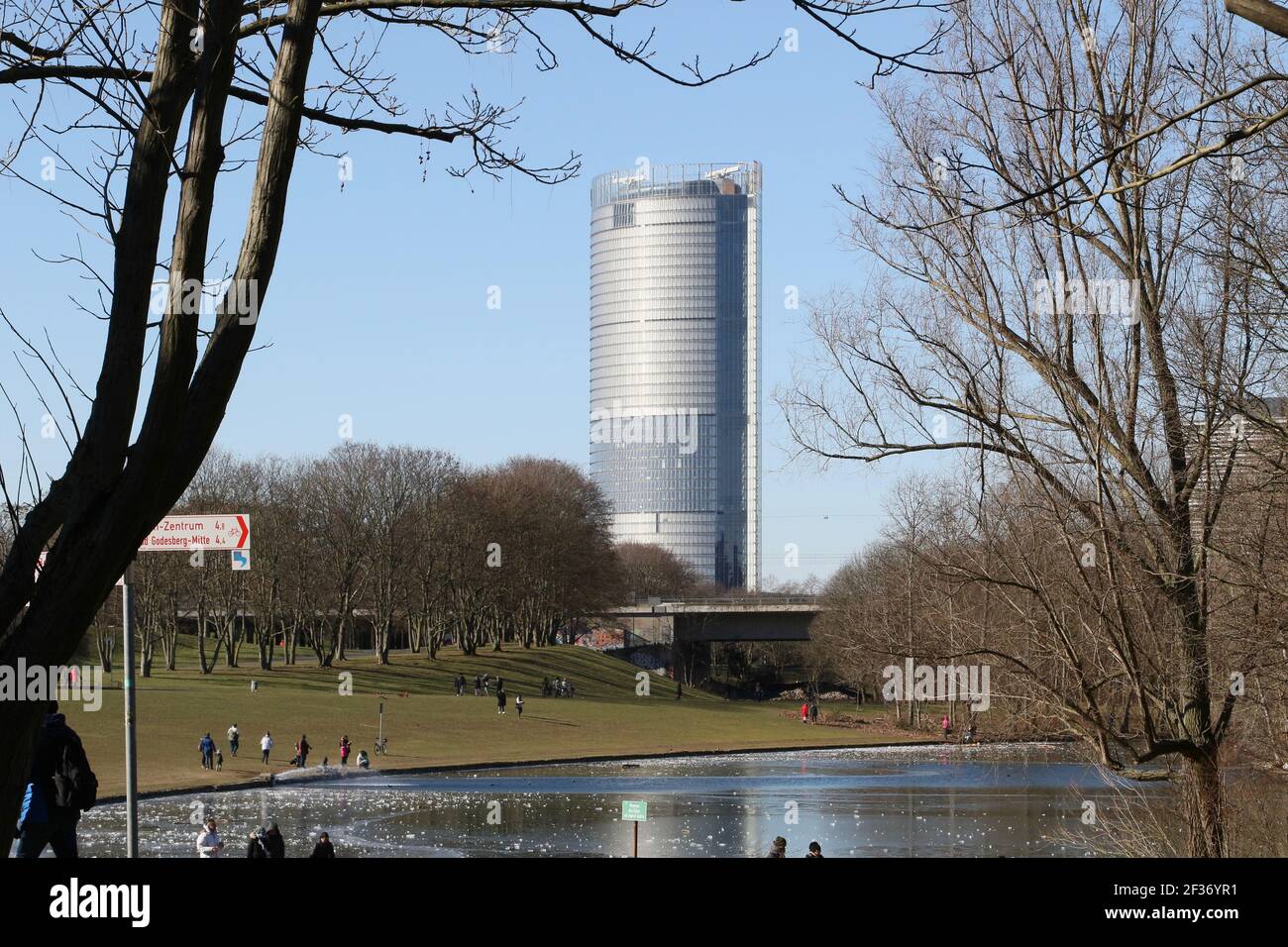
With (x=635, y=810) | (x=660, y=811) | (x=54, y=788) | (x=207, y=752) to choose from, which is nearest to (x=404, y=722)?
(x=207, y=752)

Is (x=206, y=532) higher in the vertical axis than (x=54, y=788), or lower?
higher

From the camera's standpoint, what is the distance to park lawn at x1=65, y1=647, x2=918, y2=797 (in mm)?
53000

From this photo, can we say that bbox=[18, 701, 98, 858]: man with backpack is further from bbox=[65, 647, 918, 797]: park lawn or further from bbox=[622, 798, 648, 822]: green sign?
bbox=[65, 647, 918, 797]: park lawn

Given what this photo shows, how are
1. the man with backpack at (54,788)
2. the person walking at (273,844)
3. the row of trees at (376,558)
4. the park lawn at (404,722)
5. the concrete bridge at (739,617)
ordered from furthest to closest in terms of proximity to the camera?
1. the concrete bridge at (739,617)
2. the row of trees at (376,558)
3. the park lawn at (404,722)
4. the person walking at (273,844)
5. the man with backpack at (54,788)

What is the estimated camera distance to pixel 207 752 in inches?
1953

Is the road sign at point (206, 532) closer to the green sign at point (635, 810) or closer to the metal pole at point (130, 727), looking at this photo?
the metal pole at point (130, 727)

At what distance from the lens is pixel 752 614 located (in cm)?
11106

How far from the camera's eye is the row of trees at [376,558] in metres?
76.8

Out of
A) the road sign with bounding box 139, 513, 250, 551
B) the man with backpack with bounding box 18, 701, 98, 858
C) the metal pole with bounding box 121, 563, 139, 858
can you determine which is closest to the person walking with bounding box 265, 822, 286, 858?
the metal pole with bounding box 121, 563, 139, 858

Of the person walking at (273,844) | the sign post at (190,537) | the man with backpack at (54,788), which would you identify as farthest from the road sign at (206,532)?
the person walking at (273,844)

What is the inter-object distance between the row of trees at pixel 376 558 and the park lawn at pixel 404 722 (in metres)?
3.70

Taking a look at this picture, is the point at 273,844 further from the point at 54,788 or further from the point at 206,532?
the point at 54,788

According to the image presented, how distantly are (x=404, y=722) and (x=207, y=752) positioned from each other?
18057mm
